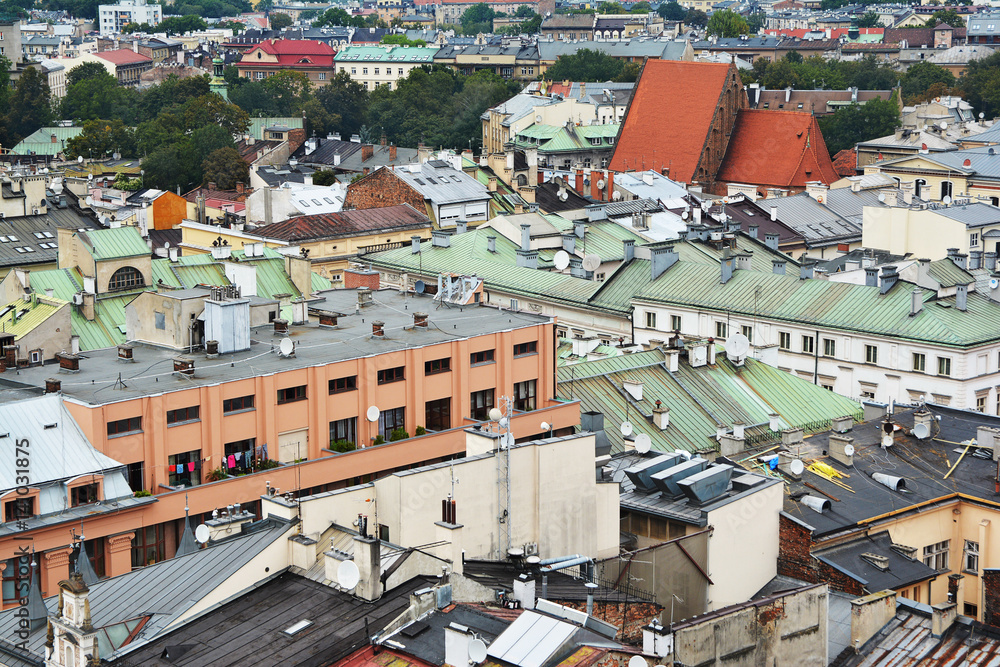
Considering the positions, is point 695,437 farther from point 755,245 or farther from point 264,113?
point 264,113

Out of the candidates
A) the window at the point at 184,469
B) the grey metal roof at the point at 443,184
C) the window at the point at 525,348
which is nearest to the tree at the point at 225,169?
the grey metal roof at the point at 443,184

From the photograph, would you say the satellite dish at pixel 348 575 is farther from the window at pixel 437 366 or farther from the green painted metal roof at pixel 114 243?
the green painted metal roof at pixel 114 243

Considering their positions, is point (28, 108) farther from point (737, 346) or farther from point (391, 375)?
point (391, 375)

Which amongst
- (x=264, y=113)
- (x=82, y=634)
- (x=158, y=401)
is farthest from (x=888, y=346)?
(x=264, y=113)

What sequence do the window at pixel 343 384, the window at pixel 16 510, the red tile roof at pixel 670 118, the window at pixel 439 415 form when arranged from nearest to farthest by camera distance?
the window at pixel 16 510 → the window at pixel 343 384 → the window at pixel 439 415 → the red tile roof at pixel 670 118

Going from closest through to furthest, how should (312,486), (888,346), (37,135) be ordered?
(312,486), (888,346), (37,135)

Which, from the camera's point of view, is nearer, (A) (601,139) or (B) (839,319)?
(B) (839,319)

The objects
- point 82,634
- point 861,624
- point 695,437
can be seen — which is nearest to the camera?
point 82,634

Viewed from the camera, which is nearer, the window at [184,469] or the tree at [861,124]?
the window at [184,469]
